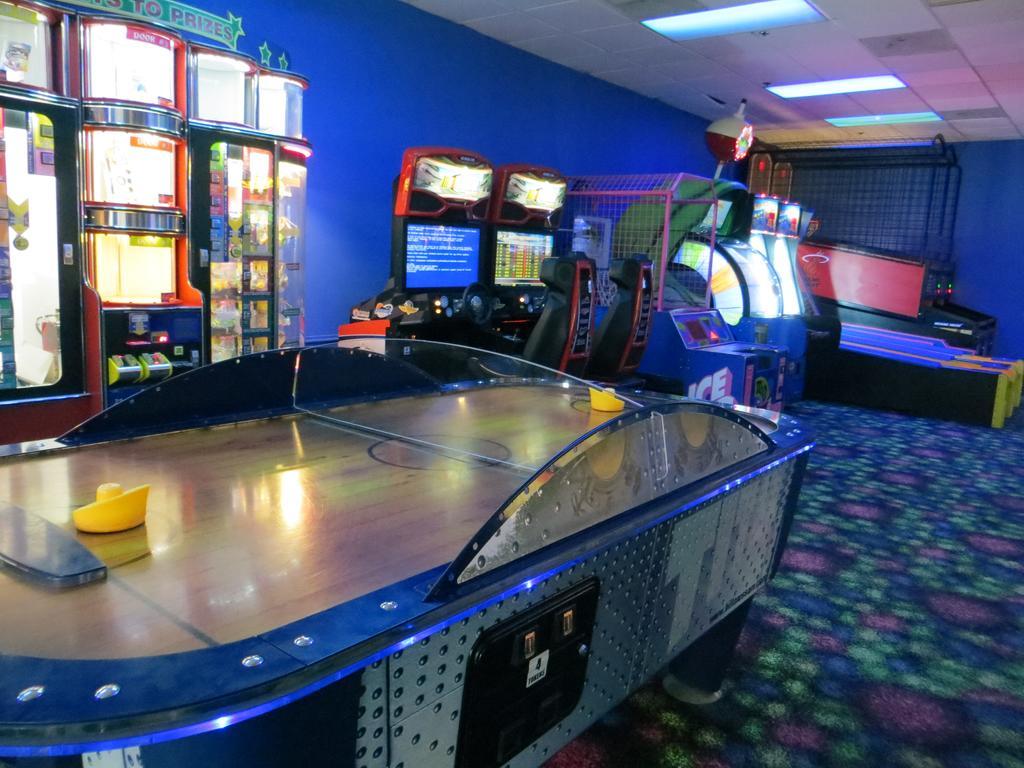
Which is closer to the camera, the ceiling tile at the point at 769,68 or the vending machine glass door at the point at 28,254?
the vending machine glass door at the point at 28,254

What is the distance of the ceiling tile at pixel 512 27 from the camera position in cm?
514

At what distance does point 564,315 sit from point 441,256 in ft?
3.06

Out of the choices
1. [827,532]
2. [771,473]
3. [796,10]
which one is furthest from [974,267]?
→ [771,473]

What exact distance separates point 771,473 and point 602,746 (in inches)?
31.7

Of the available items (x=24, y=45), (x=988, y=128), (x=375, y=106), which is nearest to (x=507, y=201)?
(x=375, y=106)

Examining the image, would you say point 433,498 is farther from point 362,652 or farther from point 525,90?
point 525,90

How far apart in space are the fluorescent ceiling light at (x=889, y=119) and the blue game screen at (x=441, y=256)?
5182mm

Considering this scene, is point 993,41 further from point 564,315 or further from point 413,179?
point 413,179

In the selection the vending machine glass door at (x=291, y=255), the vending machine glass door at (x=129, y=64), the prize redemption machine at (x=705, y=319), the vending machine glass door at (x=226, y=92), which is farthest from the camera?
the prize redemption machine at (x=705, y=319)

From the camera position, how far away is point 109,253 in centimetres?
341

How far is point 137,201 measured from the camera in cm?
330

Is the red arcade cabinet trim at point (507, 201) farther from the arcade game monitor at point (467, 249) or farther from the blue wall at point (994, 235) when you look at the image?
the blue wall at point (994, 235)

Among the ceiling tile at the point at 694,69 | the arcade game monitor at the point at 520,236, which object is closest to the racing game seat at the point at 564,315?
the arcade game monitor at the point at 520,236

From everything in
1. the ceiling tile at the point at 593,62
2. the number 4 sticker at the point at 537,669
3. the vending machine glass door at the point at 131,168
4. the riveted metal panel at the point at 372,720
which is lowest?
the number 4 sticker at the point at 537,669
